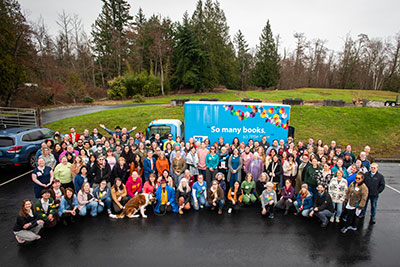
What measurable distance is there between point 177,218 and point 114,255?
6.45 feet

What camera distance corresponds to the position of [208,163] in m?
7.83

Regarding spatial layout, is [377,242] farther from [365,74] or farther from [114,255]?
[365,74]

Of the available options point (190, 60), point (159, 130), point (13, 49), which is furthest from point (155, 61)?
point (159, 130)

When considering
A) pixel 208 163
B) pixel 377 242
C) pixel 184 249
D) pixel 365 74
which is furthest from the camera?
pixel 365 74

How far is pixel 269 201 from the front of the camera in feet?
21.5

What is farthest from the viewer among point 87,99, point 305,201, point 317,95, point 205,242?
point 317,95

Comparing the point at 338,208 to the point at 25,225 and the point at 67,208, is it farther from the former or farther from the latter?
the point at 25,225

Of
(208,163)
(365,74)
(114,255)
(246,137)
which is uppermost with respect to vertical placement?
(365,74)

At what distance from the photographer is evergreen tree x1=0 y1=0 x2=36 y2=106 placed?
18.5 m

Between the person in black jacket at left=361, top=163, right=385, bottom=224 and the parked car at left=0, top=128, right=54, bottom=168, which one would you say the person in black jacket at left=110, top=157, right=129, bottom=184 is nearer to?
the parked car at left=0, top=128, right=54, bottom=168

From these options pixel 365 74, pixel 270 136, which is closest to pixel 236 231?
pixel 270 136

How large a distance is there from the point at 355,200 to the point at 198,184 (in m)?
4.28

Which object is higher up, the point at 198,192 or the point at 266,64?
the point at 266,64

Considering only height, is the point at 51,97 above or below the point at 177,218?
above
